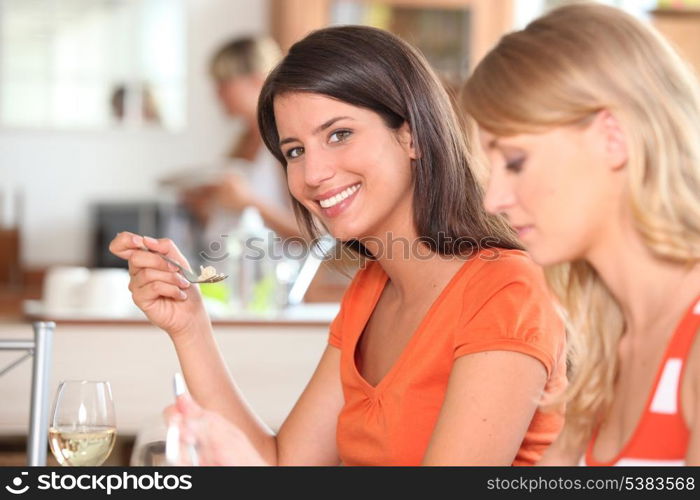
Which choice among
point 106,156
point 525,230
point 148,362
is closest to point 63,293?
A: point 148,362

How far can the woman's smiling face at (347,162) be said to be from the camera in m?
1.44

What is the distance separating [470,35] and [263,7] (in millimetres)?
1169

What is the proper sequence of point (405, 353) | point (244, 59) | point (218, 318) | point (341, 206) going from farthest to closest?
point (244, 59) < point (218, 318) < point (341, 206) < point (405, 353)

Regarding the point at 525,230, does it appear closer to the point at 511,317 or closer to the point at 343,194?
the point at 511,317

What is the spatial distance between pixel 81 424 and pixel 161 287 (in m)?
0.34

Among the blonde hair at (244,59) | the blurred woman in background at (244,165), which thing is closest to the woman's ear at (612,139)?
the blurred woman in background at (244,165)

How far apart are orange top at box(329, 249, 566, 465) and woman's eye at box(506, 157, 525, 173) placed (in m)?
0.33

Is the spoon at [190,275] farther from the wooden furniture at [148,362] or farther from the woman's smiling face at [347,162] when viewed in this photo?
the wooden furniture at [148,362]

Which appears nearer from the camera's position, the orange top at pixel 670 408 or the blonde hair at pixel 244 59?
the orange top at pixel 670 408

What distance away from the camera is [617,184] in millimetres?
947

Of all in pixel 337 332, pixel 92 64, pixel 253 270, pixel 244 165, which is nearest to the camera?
pixel 337 332

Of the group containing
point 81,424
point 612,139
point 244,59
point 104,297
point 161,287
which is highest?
point 244,59
